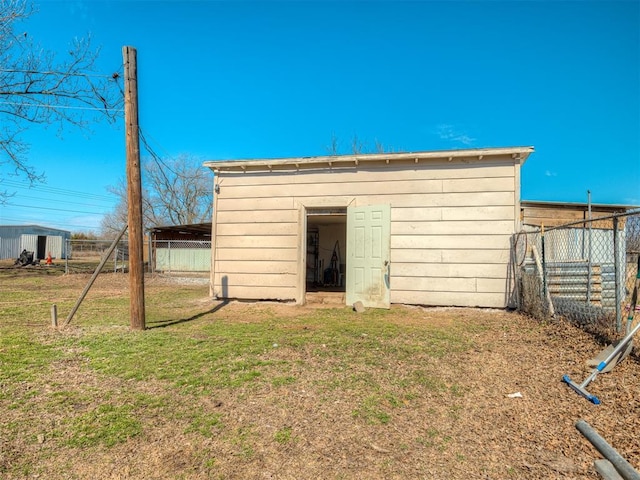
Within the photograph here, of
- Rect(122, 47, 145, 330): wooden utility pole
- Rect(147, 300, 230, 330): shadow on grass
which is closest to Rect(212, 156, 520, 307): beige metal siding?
Rect(147, 300, 230, 330): shadow on grass

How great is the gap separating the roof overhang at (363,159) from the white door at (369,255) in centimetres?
95

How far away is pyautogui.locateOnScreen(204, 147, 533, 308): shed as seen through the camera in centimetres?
659

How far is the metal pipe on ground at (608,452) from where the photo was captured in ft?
5.72

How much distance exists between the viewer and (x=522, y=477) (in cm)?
Result: 185

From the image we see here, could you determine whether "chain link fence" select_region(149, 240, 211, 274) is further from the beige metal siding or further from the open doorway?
the beige metal siding

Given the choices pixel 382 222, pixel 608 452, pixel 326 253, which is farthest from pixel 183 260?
pixel 608 452

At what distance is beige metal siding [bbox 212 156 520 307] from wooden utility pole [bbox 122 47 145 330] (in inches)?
108

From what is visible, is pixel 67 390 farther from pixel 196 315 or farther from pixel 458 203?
pixel 458 203

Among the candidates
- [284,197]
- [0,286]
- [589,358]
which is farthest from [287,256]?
[0,286]

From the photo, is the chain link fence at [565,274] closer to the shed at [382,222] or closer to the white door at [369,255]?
the shed at [382,222]

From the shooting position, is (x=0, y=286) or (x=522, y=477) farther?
(x=0, y=286)

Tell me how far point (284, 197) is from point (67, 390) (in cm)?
523

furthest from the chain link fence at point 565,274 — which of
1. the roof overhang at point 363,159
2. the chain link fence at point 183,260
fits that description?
the chain link fence at point 183,260

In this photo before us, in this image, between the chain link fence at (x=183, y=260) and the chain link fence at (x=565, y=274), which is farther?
the chain link fence at (x=183, y=260)
